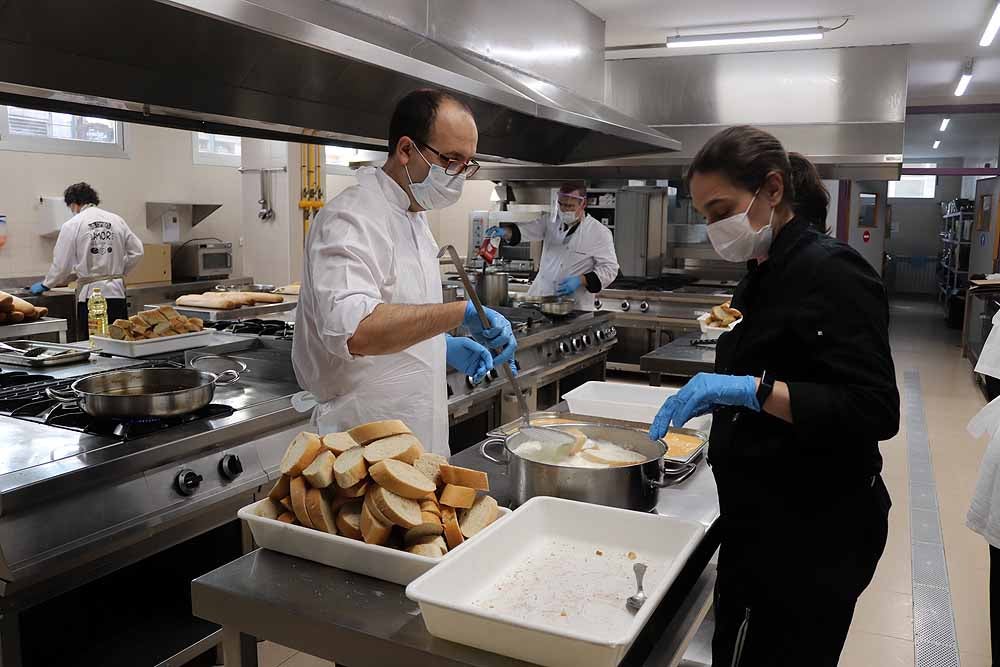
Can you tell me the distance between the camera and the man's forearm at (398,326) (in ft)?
5.90

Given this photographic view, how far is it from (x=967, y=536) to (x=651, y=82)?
4.55 m

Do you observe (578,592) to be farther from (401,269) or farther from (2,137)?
(2,137)

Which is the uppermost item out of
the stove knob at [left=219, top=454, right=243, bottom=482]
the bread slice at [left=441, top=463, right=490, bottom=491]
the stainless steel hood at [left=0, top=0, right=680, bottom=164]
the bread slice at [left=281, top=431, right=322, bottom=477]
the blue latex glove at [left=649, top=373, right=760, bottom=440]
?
the stainless steel hood at [left=0, top=0, right=680, bottom=164]

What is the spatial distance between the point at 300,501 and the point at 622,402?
1.36m

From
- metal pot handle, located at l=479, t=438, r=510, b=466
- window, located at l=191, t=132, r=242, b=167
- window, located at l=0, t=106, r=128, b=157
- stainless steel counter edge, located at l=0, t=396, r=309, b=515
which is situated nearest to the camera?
stainless steel counter edge, located at l=0, t=396, r=309, b=515

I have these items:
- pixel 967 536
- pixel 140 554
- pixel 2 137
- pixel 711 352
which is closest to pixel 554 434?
pixel 140 554

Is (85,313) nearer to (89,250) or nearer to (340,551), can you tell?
(89,250)

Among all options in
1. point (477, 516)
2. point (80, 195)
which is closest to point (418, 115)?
point (477, 516)

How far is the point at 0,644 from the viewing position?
172 cm

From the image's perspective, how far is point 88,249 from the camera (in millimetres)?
6086

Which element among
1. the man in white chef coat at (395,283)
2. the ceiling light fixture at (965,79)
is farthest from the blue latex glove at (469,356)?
the ceiling light fixture at (965,79)

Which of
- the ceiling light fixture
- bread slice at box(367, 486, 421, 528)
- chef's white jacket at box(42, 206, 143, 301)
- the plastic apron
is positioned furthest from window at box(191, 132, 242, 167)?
bread slice at box(367, 486, 421, 528)

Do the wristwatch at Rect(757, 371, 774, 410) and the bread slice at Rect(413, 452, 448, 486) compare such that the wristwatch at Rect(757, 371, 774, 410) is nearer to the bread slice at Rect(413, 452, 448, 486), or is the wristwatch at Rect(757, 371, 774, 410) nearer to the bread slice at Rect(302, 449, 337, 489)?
the bread slice at Rect(413, 452, 448, 486)

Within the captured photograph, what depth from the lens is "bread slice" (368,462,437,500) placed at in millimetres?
1281
